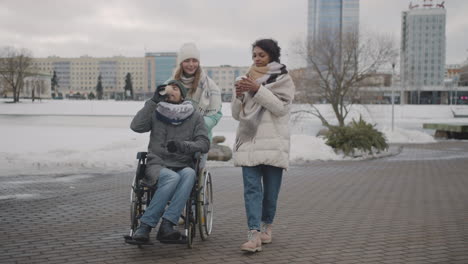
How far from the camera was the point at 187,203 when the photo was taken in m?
5.13

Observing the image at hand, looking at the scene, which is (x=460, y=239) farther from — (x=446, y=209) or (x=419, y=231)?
(x=446, y=209)

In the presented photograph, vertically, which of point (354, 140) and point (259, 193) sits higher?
point (259, 193)

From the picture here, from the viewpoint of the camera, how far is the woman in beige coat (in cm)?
502

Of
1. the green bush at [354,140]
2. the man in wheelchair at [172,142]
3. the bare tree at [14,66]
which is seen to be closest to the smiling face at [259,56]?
the man in wheelchair at [172,142]

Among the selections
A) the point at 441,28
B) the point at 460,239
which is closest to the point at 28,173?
the point at 460,239

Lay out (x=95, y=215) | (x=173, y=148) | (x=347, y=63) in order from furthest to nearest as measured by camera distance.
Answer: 1. (x=347, y=63)
2. (x=95, y=215)
3. (x=173, y=148)

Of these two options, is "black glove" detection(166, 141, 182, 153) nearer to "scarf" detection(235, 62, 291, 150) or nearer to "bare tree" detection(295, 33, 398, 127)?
"scarf" detection(235, 62, 291, 150)

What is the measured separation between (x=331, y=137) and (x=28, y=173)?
1024cm

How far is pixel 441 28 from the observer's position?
164750mm

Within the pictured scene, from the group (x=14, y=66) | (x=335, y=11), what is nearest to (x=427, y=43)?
(x=335, y=11)

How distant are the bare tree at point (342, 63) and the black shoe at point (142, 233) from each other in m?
27.5

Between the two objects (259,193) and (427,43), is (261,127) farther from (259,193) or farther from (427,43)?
(427,43)

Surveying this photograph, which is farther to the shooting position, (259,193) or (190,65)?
(190,65)

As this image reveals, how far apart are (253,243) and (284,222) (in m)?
1.76
